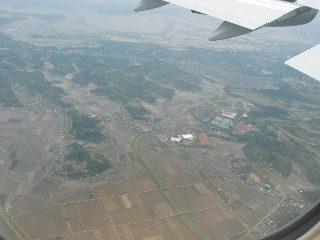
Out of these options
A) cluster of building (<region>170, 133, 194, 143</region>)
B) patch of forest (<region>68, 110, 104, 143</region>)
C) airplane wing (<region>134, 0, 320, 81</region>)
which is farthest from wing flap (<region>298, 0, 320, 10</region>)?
patch of forest (<region>68, 110, 104, 143</region>)

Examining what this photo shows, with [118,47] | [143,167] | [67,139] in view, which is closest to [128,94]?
[67,139]

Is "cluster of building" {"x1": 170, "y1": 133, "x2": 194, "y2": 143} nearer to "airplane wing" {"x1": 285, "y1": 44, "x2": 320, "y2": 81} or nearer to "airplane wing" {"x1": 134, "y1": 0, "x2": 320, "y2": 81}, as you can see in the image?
"airplane wing" {"x1": 134, "y1": 0, "x2": 320, "y2": 81}

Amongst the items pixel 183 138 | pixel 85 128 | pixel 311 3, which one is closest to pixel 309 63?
pixel 311 3

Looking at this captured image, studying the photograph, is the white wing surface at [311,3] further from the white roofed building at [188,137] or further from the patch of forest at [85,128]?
the white roofed building at [188,137]

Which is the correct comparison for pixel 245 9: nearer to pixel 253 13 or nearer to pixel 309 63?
pixel 253 13

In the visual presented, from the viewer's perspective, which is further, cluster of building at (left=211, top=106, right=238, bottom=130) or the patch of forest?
cluster of building at (left=211, top=106, right=238, bottom=130)
